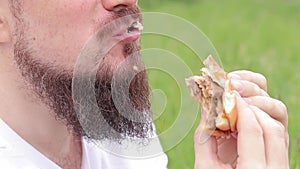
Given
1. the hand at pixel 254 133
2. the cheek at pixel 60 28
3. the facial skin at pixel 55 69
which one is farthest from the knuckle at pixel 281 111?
the cheek at pixel 60 28

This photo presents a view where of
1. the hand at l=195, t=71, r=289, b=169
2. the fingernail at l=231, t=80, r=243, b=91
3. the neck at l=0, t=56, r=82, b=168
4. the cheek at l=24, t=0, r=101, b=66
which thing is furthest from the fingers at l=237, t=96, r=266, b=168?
the neck at l=0, t=56, r=82, b=168

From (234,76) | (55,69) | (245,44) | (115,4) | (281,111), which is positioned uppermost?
(245,44)

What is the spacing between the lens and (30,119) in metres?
3.04

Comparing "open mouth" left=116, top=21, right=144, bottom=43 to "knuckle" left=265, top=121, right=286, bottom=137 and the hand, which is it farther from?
"knuckle" left=265, top=121, right=286, bottom=137

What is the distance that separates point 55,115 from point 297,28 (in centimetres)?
816

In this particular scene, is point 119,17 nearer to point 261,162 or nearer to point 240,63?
point 261,162

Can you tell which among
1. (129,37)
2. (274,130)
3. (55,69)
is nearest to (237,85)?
(274,130)

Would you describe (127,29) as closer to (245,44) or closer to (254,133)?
(254,133)

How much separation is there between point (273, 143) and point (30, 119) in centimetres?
82

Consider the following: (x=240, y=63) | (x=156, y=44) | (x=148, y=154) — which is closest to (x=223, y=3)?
(x=156, y=44)

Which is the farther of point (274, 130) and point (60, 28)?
point (60, 28)

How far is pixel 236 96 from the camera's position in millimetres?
2658

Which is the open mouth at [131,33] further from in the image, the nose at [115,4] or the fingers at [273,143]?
the fingers at [273,143]

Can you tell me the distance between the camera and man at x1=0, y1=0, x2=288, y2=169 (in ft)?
9.62
